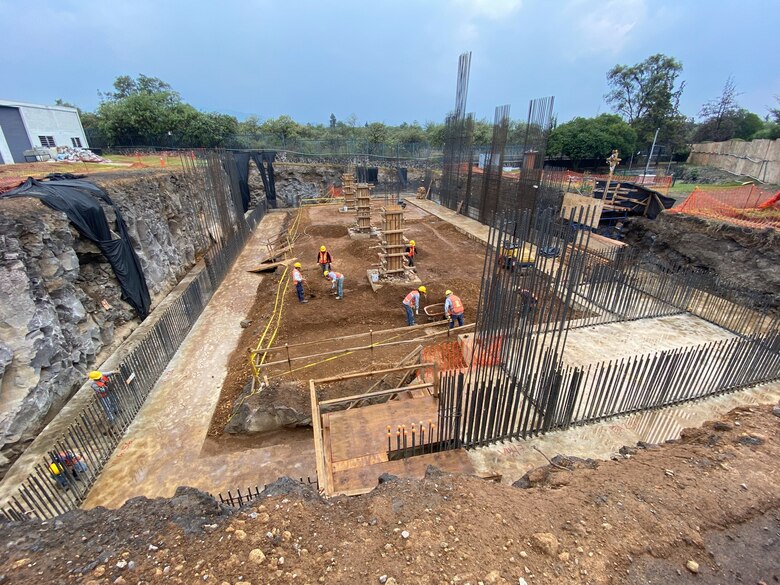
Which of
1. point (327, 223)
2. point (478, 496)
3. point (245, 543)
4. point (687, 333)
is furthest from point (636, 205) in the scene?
point (245, 543)

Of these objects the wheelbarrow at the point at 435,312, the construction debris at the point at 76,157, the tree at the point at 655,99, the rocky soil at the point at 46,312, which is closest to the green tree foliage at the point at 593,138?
the tree at the point at 655,99

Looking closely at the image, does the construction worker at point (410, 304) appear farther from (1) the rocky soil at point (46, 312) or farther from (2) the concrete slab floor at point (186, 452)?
(1) the rocky soil at point (46, 312)

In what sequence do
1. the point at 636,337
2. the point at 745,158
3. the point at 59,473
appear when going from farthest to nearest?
the point at 745,158 → the point at 636,337 → the point at 59,473

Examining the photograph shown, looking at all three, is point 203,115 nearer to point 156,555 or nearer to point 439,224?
point 439,224

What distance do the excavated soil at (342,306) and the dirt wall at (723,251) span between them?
25.5ft

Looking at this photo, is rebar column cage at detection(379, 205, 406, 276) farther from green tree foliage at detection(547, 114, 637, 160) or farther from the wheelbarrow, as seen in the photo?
green tree foliage at detection(547, 114, 637, 160)

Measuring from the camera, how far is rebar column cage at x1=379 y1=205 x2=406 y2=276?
12.8 meters

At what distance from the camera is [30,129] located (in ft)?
78.7

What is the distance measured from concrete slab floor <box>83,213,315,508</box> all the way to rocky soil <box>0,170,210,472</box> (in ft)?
5.17

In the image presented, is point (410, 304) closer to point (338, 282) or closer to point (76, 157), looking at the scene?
point (338, 282)

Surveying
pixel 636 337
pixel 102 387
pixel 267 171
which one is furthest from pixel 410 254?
pixel 267 171

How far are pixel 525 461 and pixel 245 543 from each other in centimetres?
Answer: 371

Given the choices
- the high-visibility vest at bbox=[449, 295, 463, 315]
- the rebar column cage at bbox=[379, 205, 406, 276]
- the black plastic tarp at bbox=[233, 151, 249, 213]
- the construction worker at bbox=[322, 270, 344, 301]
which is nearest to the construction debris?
the black plastic tarp at bbox=[233, 151, 249, 213]

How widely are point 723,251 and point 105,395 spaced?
19577 millimetres
